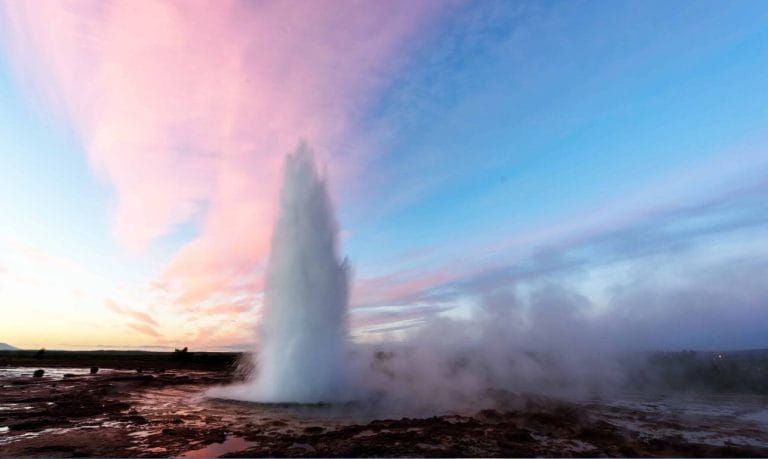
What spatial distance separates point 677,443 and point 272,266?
22.4m

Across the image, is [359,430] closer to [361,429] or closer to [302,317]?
[361,429]

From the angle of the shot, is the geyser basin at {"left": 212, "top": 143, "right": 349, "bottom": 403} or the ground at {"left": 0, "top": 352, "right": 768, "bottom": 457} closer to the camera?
the ground at {"left": 0, "top": 352, "right": 768, "bottom": 457}

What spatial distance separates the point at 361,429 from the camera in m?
15.5

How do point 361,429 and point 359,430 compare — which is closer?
point 359,430

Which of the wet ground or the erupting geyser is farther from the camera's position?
the erupting geyser

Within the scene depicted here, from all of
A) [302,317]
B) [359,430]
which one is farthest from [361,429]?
[302,317]

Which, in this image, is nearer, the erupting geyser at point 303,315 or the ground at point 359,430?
the ground at point 359,430

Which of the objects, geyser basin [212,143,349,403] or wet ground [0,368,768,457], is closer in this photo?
wet ground [0,368,768,457]

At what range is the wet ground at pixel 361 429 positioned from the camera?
12.8 m

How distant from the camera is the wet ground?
12844 millimetres

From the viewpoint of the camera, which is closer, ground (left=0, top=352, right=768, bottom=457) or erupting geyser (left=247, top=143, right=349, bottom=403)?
ground (left=0, top=352, right=768, bottom=457)

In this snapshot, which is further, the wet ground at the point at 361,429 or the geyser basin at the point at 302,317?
the geyser basin at the point at 302,317

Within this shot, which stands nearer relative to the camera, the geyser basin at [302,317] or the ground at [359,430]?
the ground at [359,430]

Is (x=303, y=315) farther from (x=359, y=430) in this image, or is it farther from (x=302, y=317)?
(x=359, y=430)
